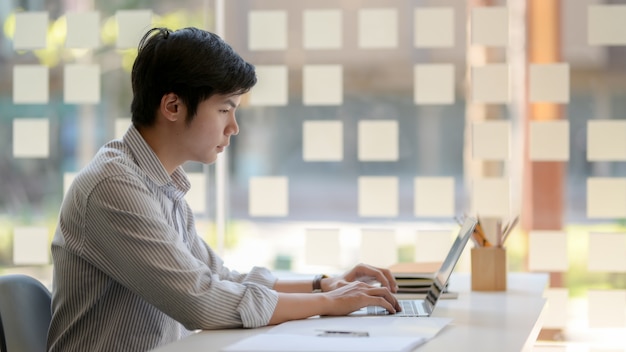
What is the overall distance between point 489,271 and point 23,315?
1.37 m

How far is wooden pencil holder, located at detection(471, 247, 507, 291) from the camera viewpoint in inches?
115

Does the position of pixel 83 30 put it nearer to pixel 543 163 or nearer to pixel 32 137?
pixel 32 137

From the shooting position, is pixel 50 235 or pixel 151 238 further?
pixel 50 235

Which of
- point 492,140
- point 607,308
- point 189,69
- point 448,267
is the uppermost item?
point 189,69

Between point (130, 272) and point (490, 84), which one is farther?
point (490, 84)

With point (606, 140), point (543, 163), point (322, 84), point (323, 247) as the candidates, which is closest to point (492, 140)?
point (543, 163)

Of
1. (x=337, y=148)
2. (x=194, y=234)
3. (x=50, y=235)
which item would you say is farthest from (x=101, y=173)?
(x=50, y=235)

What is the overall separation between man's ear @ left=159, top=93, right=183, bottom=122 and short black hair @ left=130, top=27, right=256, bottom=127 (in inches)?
0.5

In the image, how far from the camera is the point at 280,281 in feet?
8.69

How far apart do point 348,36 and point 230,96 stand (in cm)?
211

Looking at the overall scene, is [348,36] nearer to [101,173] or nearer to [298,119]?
[298,119]

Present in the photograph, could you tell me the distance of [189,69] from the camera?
7.39 ft

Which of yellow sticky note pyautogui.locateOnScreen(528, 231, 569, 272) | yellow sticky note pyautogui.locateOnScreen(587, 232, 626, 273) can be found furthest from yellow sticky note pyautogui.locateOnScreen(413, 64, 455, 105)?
yellow sticky note pyautogui.locateOnScreen(587, 232, 626, 273)

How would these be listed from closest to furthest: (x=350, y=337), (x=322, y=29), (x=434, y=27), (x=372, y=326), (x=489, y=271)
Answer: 1. (x=350, y=337)
2. (x=372, y=326)
3. (x=489, y=271)
4. (x=434, y=27)
5. (x=322, y=29)
